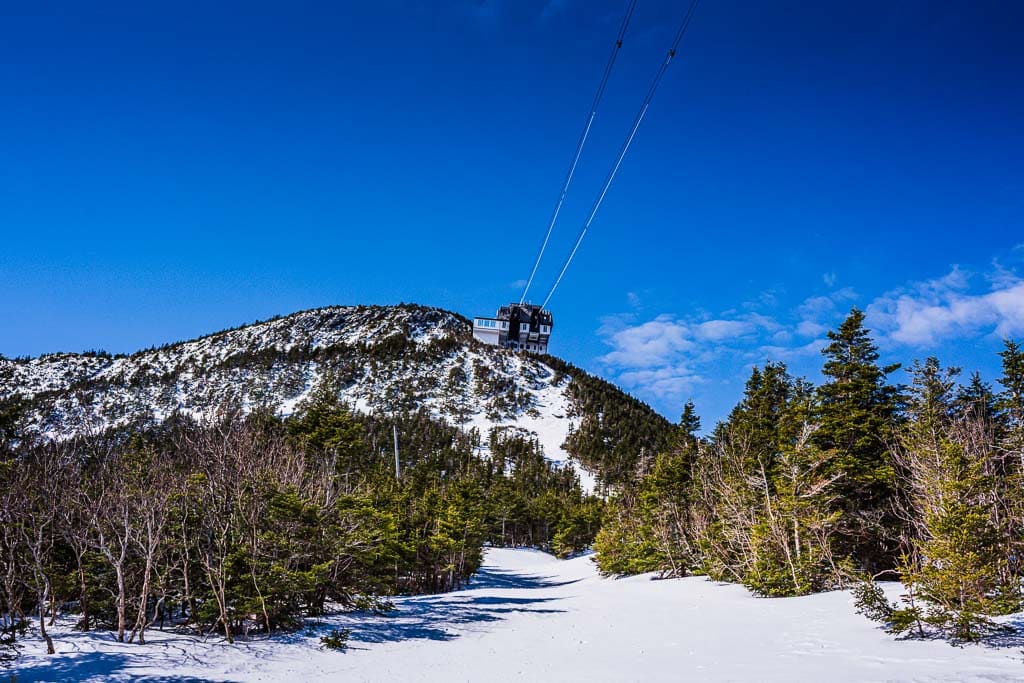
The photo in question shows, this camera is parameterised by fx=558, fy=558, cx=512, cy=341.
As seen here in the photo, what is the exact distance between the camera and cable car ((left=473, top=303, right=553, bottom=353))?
431 feet

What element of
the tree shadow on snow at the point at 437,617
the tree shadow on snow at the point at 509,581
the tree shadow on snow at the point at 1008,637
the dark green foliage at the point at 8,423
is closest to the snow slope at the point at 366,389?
the tree shadow on snow at the point at 509,581

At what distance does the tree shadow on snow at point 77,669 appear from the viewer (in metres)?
10.2

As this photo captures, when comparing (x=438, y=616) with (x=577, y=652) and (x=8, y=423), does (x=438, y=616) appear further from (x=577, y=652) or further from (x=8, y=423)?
(x=8, y=423)

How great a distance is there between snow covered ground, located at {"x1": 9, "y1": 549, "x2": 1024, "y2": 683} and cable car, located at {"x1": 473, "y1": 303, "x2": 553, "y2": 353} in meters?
98.5

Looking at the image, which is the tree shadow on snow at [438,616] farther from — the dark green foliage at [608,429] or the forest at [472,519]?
the dark green foliage at [608,429]

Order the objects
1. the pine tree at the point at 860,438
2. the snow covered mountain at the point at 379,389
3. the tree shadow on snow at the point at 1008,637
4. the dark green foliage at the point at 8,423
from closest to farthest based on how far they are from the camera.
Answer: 1. the tree shadow on snow at the point at 1008,637
2. the dark green foliage at the point at 8,423
3. the pine tree at the point at 860,438
4. the snow covered mountain at the point at 379,389

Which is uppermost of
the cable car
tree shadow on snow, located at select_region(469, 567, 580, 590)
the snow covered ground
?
the cable car

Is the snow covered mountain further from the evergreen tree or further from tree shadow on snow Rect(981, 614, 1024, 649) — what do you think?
tree shadow on snow Rect(981, 614, 1024, 649)

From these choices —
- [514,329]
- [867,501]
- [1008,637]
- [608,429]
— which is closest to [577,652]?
[1008,637]

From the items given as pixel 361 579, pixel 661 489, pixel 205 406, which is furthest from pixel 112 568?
pixel 205 406

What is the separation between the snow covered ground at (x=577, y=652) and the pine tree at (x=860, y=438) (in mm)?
7576

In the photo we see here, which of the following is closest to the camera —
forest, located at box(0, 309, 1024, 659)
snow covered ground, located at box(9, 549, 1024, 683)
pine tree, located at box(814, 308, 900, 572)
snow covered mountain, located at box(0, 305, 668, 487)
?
snow covered ground, located at box(9, 549, 1024, 683)

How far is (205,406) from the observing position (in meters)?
160

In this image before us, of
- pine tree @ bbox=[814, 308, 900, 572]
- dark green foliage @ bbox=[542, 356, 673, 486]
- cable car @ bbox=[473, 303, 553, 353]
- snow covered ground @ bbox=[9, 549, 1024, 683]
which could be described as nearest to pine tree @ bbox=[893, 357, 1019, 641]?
snow covered ground @ bbox=[9, 549, 1024, 683]
